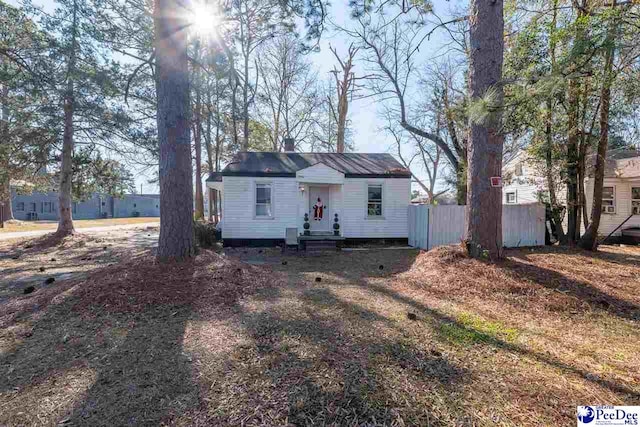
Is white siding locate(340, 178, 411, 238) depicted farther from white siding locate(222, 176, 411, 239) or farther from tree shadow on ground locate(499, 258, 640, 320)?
tree shadow on ground locate(499, 258, 640, 320)

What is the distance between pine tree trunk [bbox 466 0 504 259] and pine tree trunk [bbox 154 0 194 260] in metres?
5.56

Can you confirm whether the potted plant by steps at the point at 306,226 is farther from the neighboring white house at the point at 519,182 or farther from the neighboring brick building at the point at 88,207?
the neighboring brick building at the point at 88,207

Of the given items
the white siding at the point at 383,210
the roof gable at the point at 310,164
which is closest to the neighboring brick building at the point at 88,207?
the roof gable at the point at 310,164

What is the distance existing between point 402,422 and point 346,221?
10.3 metres

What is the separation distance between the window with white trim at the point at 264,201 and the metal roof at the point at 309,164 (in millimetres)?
533

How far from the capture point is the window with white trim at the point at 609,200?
13906 mm

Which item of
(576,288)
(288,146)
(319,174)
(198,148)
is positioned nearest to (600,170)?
(576,288)

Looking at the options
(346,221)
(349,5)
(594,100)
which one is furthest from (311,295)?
(594,100)

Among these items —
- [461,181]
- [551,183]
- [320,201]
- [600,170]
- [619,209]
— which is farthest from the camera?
[619,209]

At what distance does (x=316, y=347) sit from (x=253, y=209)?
8.97 m

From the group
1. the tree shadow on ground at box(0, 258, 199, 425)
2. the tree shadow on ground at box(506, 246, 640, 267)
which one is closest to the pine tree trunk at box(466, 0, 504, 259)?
the tree shadow on ground at box(506, 246, 640, 267)

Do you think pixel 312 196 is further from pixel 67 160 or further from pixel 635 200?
pixel 635 200

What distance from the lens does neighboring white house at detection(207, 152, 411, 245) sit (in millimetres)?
11477

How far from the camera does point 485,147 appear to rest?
612cm
